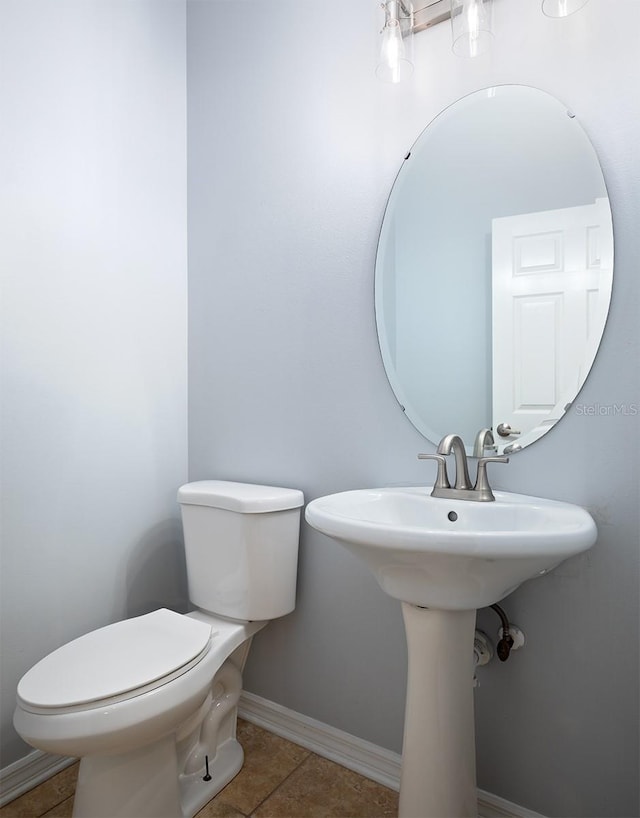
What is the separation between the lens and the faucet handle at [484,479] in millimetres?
1156

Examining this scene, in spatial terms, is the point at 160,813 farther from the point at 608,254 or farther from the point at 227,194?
the point at 227,194

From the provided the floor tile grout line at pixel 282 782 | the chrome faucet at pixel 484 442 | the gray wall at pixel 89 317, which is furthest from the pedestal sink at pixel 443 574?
the gray wall at pixel 89 317

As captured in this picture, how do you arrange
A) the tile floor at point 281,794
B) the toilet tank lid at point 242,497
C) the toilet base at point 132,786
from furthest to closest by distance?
the toilet tank lid at point 242,497 → the tile floor at point 281,794 → the toilet base at point 132,786

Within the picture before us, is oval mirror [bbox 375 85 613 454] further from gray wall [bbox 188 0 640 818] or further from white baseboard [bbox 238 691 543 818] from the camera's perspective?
white baseboard [bbox 238 691 543 818]

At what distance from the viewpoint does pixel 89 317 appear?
5.19 ft

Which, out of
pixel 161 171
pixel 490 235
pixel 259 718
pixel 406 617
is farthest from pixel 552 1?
pixel 259 718

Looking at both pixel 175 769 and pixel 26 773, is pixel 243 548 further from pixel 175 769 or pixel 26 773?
pixel 26 773

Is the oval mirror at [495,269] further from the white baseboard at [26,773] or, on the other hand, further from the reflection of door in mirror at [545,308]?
the white baseboard at [26,773]

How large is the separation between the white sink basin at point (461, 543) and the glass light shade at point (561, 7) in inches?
42.2

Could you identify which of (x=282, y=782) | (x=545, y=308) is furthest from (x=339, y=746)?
(x=545, y=308)

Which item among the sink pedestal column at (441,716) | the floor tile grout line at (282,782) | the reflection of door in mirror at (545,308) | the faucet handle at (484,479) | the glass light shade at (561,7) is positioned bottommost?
the floor tile grout line at (282,782)

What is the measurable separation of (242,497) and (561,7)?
4.59 ft

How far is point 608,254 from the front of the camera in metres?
1.11

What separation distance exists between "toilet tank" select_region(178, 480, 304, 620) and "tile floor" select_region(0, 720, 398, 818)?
1.43ft
